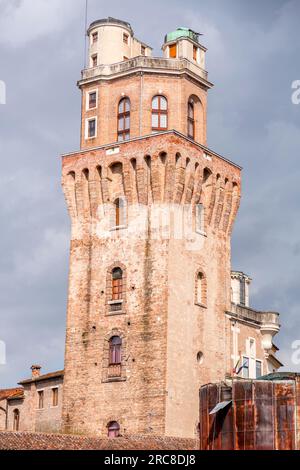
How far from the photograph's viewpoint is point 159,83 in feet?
222

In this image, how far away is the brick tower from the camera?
6203 cm

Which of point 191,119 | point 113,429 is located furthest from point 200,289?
point 191,119

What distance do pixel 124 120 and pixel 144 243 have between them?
27.6ft

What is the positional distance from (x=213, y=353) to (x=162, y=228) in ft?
25.9

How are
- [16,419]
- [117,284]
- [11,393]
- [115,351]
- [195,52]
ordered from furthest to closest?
1. [11,393]
2. [16,419]
3. [195,52]
4. [117,284]
5. [115,351]

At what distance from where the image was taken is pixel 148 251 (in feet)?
209

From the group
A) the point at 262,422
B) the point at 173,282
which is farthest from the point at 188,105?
the point at 262,422

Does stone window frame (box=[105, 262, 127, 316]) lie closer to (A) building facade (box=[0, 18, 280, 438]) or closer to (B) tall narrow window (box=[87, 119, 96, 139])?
(A) building facade (box=[0, 18, 280, 438])

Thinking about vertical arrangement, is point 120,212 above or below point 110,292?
above

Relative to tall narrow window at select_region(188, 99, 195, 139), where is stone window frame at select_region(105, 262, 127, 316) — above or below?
below

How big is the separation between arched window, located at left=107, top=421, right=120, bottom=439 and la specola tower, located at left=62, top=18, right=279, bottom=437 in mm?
85

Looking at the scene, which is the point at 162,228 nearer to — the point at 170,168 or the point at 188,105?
the point at 170,168

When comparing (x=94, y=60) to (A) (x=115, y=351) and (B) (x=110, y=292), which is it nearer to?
(B) (x=110, y=292)

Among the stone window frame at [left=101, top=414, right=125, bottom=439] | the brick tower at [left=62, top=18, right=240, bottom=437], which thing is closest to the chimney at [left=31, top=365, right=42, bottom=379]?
the brick tower at [left=62, top=18, right=240, bottom=437]
